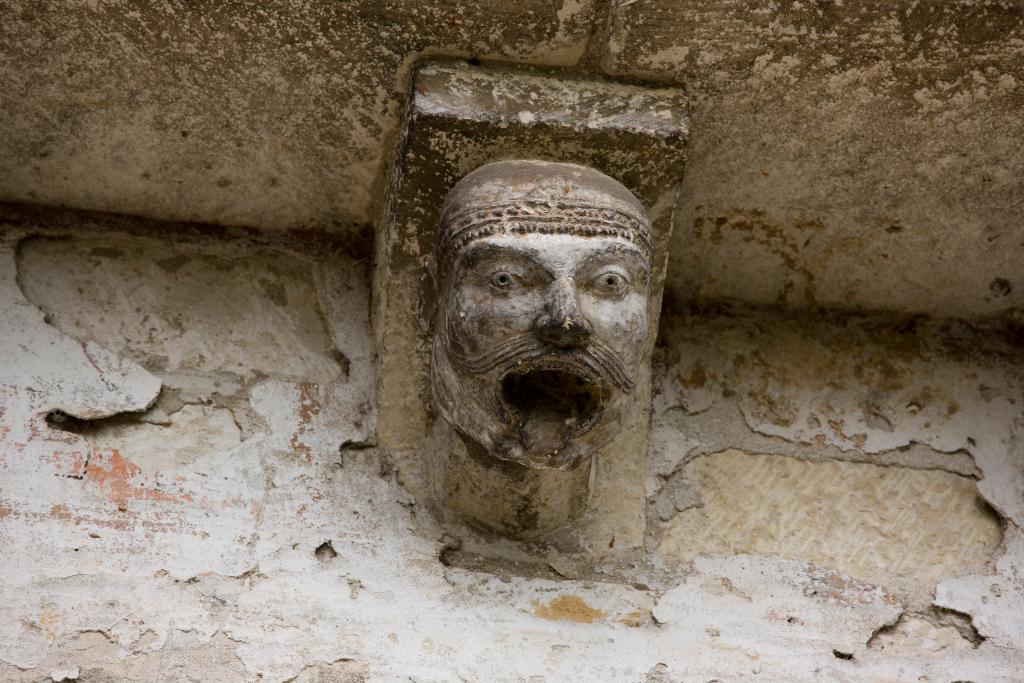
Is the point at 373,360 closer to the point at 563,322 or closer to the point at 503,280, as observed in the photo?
the point at 503,280

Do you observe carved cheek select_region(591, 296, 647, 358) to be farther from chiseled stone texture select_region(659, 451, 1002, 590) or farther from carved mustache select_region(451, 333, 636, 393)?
chiseled stone texture select_region(659, 451, 1002, 590)

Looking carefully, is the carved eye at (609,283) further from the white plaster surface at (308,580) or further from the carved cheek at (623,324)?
the white plaster surface at (308,580)

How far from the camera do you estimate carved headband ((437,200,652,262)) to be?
8.04ft

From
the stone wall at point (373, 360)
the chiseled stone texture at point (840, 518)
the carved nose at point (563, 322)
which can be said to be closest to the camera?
the carved nose at point (563, 322)

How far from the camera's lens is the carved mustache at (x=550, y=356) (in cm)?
235

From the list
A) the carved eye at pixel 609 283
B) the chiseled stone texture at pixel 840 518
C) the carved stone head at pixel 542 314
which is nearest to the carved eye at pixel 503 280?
the carved stone head at pixel 542 314

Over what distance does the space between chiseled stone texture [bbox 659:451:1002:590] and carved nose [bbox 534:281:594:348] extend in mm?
630

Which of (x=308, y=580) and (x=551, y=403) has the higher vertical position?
(x=551, y=403)

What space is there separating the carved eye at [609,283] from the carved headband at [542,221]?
0.08m

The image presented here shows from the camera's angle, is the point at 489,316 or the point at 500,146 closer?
the point at 489,316

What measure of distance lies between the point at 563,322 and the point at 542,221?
0.23 meters

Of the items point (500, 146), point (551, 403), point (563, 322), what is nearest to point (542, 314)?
point (563, 322)

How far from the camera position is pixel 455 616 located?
8.55 ft

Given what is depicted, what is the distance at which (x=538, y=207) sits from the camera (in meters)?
2.48
